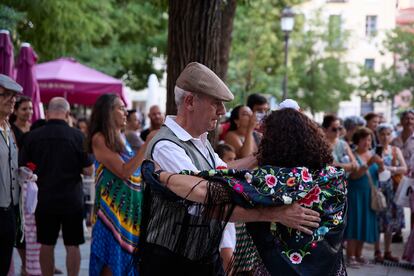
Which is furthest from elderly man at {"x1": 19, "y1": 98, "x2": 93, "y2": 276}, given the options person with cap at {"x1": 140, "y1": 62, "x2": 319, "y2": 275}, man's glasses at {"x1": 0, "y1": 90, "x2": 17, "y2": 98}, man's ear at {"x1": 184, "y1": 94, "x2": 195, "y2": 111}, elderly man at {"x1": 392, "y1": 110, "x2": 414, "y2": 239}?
elderly man at {"x1": 392, "y1": 110, "x2": 414, "y2": 239}

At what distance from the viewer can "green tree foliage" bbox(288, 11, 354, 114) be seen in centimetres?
3731

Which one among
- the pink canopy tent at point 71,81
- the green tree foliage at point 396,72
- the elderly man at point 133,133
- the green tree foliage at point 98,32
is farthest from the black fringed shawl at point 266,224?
the green tree foliage at point 396,72

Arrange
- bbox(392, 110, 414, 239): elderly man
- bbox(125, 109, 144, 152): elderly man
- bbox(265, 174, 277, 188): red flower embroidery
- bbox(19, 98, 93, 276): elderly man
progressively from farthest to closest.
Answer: bbox(392, 110, 414, 239): elderly man < bbox(125, 109, 144, 152): elderly man < bbox(19, 98, 93, 276): elderly man < bbox(265, 174, 277, 188): red flower embroidery

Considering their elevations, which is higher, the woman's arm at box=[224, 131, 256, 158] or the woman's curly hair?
the woman's curly hair

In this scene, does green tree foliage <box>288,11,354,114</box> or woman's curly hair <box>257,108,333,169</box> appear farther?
green tree foliage <box>288,11,354,114</box>

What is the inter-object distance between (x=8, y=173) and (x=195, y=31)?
1770 millimetres

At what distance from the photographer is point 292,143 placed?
3305 millimetres

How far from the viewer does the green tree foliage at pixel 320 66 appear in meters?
37.3

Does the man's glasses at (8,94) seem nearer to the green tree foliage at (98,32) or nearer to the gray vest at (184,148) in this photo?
the gray vest at (184,148)

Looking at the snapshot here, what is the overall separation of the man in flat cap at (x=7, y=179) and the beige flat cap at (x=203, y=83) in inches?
88.5

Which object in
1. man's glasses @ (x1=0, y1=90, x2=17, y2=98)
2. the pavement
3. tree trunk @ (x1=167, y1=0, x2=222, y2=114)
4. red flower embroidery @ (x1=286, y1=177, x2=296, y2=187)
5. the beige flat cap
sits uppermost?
tree trunk @ (x1=167, y1=0, x2=222, y2=114)

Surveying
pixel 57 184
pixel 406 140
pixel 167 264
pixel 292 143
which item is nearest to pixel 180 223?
pixel 167 264

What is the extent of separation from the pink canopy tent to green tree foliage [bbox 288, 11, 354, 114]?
21623 mm

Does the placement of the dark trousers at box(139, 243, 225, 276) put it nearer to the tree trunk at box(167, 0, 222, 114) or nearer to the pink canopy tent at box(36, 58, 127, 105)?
the tree trunk at box(167, 0, 222, 114)
